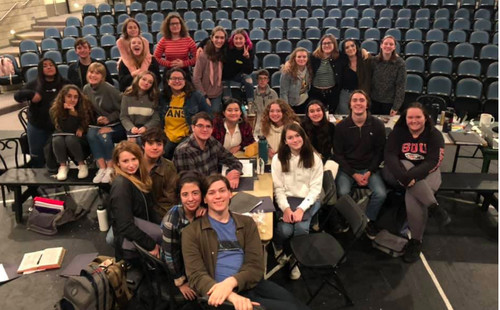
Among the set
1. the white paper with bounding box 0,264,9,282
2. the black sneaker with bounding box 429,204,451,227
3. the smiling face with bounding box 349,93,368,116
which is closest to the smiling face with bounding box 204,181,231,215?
the smiling face with bounding box 349,93,368,116

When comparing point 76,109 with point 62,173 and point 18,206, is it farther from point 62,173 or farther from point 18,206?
point 18,206

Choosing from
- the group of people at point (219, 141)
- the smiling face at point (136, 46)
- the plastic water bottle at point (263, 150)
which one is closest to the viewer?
the group of people at point (219, 141)

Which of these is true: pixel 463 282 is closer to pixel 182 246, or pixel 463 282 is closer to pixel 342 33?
pixel 182 246

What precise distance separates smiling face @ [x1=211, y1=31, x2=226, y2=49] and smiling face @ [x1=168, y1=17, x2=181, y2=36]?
47 cm

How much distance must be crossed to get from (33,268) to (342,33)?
672 cm

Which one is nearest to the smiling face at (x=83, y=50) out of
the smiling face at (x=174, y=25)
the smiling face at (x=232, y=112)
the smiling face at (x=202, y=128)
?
the smiling face at (x=174, y=25)

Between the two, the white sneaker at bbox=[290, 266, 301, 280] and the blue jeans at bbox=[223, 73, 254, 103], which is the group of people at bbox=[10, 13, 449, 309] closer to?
the blue jeans at bbox=[223, 73, 254, 103]

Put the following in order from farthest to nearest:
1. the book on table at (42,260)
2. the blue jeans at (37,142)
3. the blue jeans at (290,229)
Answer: the blue jeans at (37,142)
the book on table at (42,260)
the blue jeans at (290,229)

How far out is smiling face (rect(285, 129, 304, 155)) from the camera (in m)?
3.22

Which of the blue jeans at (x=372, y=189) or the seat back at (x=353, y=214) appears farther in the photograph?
the blue jeans at (x=372, y=189)

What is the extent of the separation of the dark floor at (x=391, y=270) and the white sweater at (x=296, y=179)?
68 centimetres

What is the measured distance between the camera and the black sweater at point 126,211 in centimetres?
274

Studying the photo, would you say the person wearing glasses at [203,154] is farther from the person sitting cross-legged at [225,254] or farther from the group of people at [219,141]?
the person sitting cross-legged at [225,254]

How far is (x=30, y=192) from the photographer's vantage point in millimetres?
4312
